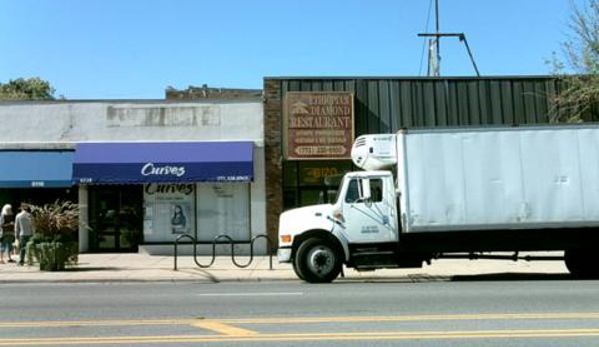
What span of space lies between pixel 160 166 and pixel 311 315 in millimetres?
13257

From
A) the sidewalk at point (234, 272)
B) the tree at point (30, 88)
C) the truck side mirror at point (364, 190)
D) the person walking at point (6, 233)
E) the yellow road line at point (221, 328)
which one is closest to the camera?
the yellow road line at point (221, 328)

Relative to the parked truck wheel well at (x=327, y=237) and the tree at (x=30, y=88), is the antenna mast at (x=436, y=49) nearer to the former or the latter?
the parked truck wheel well at (x=327, y=237)

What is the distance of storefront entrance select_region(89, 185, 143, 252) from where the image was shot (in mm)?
23141

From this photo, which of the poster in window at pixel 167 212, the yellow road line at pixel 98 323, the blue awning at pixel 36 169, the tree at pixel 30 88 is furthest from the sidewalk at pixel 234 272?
the tree at pixel 30 88

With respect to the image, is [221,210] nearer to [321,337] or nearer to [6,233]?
[6,233]

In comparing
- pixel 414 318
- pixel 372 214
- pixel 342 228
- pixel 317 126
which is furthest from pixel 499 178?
pixel 317 126

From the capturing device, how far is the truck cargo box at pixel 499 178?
14.8 metres

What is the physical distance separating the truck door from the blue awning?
35.4ft

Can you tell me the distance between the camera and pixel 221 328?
8.59 metres

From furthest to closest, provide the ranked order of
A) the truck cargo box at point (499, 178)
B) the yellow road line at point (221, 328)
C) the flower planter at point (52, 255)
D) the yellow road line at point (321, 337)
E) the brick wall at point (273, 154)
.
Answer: the brick wall at point (273, 154) → the flower planter at point (52, 255) → the truck cargo box at point (499, 178) → the yellow road line at point (221, 328) → the yellow road line at point (321, 337)

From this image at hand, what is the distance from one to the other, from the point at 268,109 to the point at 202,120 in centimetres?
223

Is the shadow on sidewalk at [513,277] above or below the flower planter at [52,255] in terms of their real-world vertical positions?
below

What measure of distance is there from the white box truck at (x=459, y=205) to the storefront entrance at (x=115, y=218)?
9557mm

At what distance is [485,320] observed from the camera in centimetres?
891
